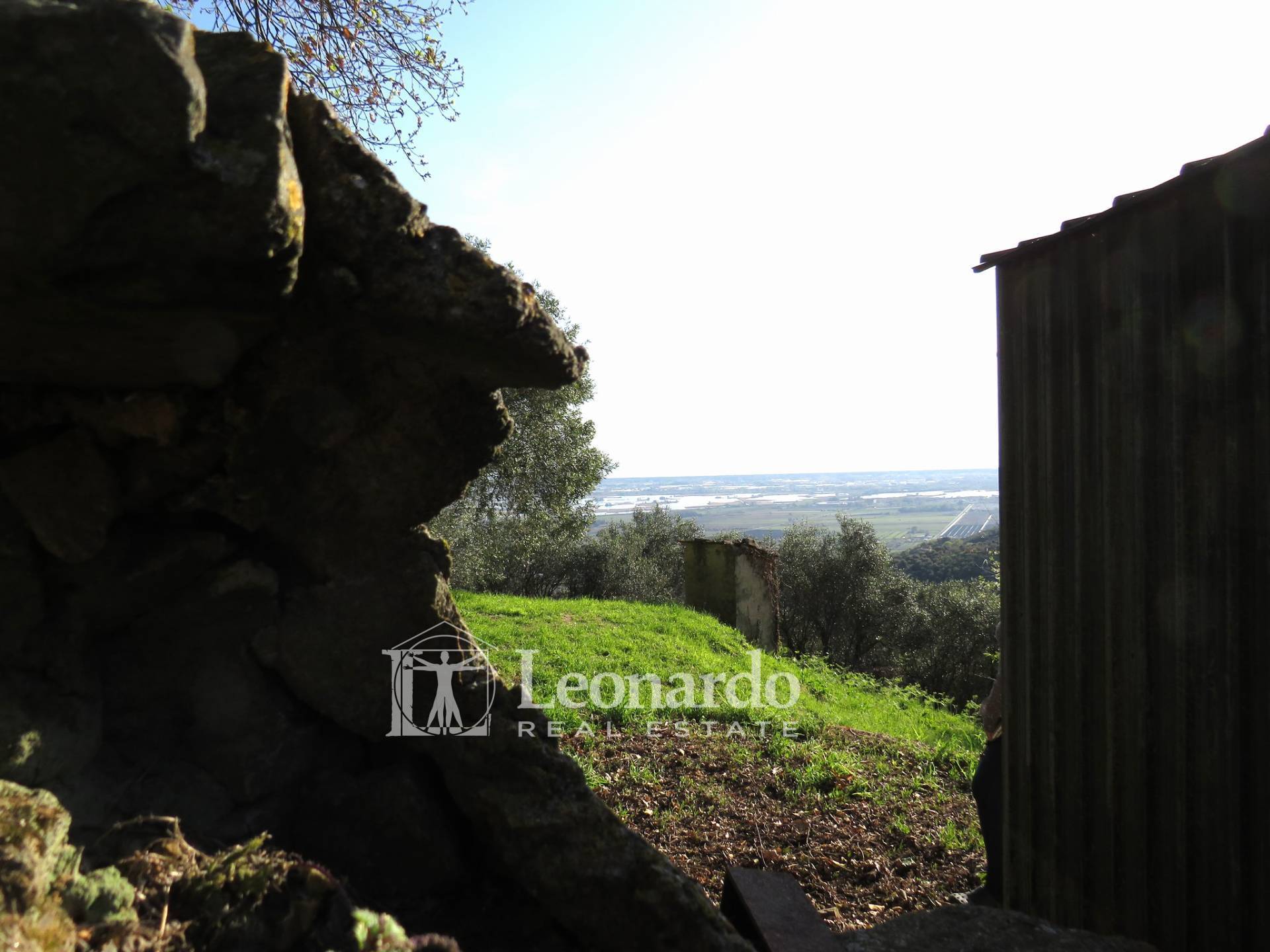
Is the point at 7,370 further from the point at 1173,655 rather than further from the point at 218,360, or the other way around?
the point at 1173,655

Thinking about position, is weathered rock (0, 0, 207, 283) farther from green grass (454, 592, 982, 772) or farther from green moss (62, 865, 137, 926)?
green grass (454, 592, 982, 772)

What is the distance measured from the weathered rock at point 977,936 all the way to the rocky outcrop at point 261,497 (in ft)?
4.75

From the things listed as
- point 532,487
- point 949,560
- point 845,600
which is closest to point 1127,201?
point 532,487

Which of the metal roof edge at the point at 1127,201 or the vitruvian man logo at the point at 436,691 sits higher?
the metal roof edge at the point at 1127,201

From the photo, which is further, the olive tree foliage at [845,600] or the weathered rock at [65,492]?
the olive tree foliage at [845,600]

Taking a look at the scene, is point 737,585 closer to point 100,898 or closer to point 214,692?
point 214,692

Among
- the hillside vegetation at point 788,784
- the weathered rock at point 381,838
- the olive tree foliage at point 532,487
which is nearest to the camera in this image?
the weathered rock at point 381,838

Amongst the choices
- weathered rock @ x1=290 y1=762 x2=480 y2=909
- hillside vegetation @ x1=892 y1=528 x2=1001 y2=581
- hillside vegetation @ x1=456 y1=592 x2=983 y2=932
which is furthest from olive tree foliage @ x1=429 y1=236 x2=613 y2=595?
hillside vegetation @ x1=892 y1=528 x2=1001 y2=581

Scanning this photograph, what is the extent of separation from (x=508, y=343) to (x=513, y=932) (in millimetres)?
2210

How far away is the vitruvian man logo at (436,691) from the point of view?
3.38 m

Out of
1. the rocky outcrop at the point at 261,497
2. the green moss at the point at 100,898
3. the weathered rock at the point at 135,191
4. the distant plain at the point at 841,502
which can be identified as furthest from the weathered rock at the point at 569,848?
the distant plain at the point at 841,502

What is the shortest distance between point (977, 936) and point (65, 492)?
4412 mm

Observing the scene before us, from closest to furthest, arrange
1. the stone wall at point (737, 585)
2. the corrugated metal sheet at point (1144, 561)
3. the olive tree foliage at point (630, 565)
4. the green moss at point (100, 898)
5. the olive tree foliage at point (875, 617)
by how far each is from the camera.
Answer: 1. the green moss at point (100, 898)
2. the corrugated metal sheet at point (1144, 561)
3. the stone wall at point (737, 585)
4. the olive tree foliage at point (630, 565)
5. the olive tree foliage at point (875, 617)

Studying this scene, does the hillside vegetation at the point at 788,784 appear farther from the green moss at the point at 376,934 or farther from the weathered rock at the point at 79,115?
the weathered rock at the point at 79,115
